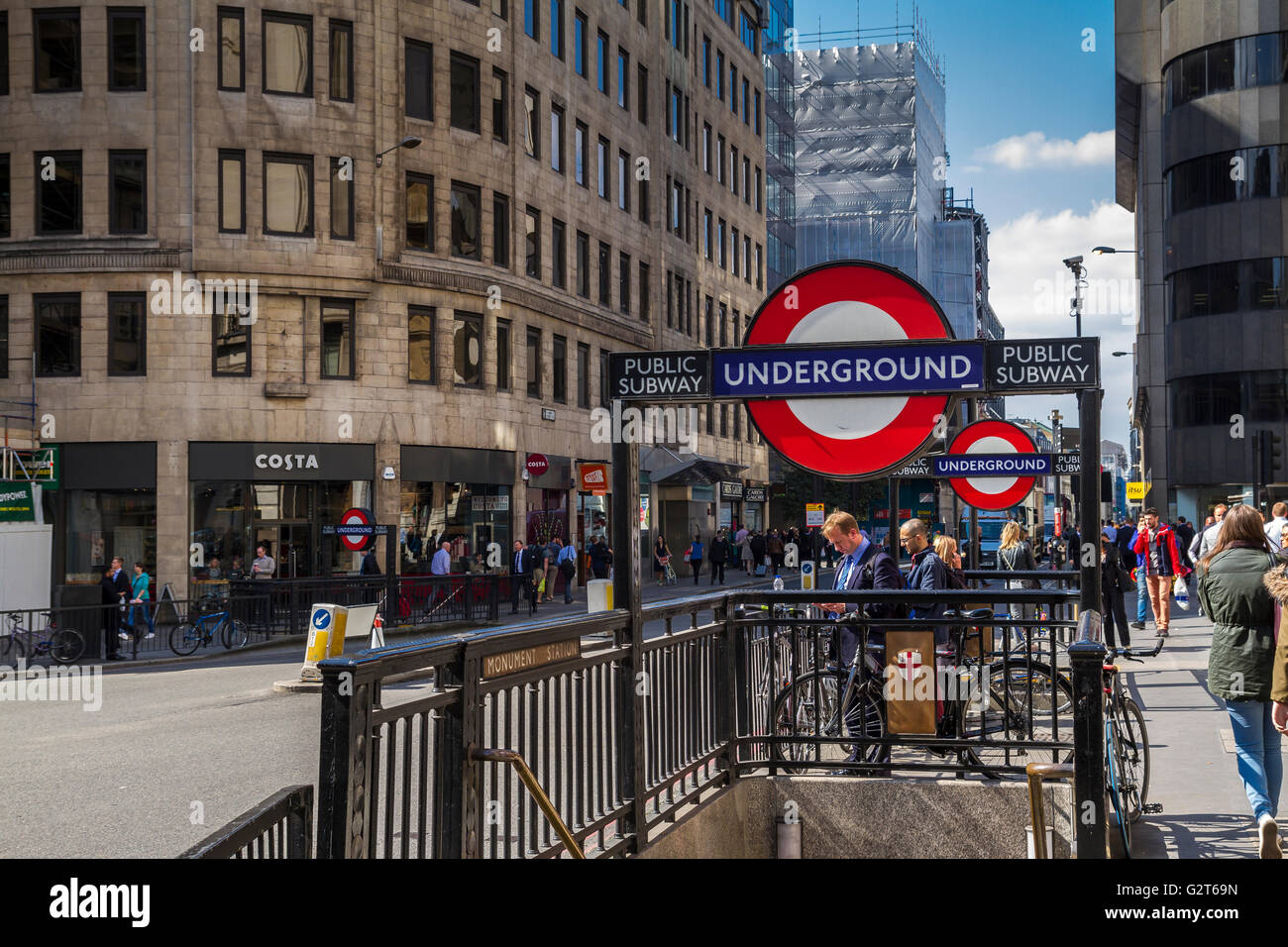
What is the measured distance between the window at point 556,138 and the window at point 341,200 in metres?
8.34

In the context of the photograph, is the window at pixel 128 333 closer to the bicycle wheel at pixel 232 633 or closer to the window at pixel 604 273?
the bicycle wheel at pixel 232 633

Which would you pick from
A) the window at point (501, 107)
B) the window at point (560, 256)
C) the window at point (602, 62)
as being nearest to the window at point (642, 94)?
the window at point (602, 62)

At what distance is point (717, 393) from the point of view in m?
5.35

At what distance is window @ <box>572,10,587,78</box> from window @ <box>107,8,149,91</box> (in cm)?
1412

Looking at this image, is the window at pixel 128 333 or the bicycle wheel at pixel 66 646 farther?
the window at pixel 128 333

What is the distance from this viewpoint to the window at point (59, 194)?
30875 mm

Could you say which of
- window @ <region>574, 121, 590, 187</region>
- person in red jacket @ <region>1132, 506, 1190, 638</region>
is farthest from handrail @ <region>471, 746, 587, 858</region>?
window @ <region>574, 121, 590, 187</region>

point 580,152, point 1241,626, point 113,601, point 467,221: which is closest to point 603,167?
point 580,152

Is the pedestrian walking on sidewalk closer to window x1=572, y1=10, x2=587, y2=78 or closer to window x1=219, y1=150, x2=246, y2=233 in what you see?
window x1=219, y1=150, x2=246, y2=233

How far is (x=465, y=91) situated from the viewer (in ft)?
117

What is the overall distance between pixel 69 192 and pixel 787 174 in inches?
1872

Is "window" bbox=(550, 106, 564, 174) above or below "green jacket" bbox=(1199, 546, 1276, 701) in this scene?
above

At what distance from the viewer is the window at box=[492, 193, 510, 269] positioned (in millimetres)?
36688

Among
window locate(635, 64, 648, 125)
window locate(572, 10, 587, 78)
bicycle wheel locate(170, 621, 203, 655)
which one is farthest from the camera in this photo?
window locate(635, 64, 648, 125)
